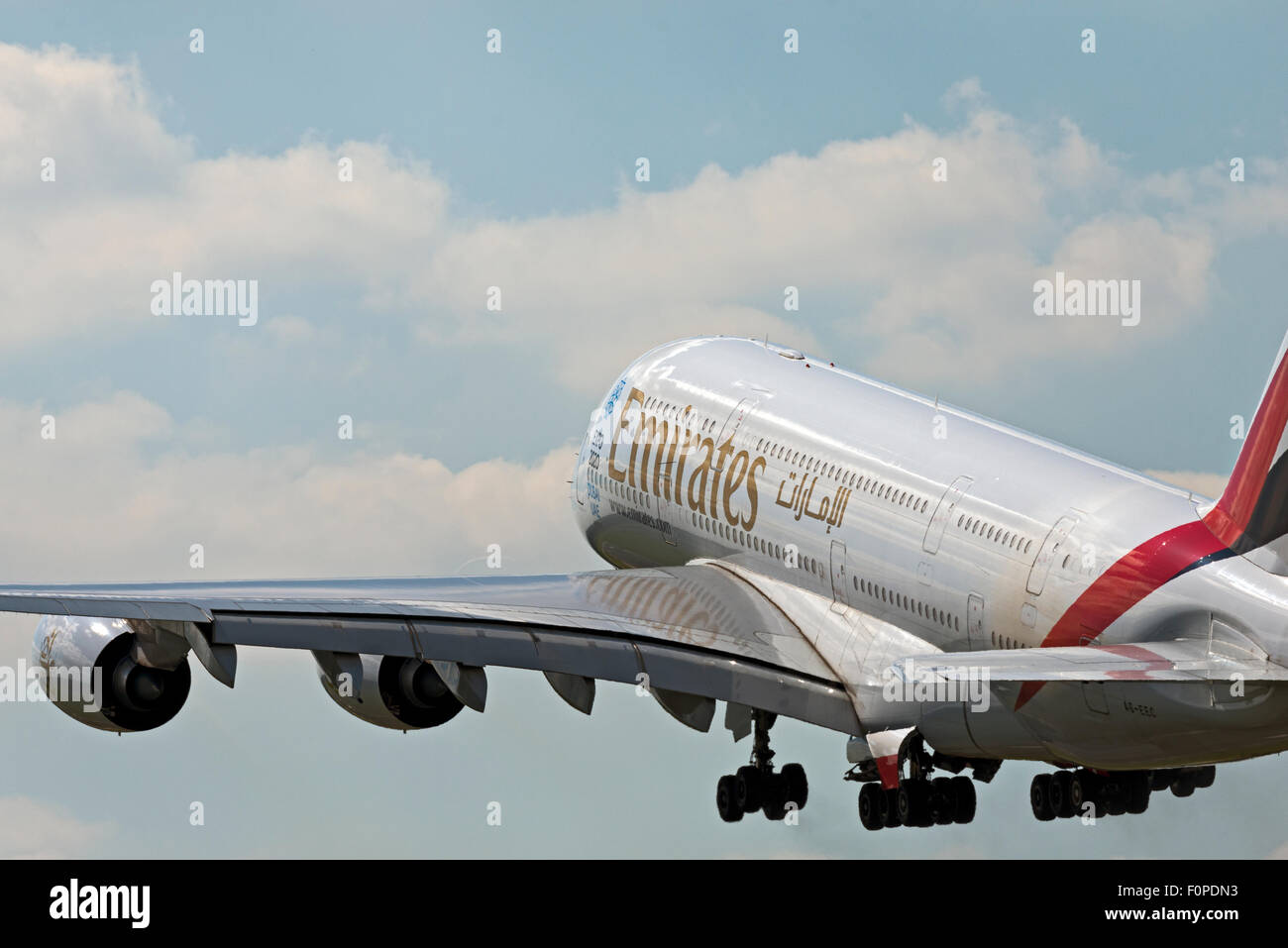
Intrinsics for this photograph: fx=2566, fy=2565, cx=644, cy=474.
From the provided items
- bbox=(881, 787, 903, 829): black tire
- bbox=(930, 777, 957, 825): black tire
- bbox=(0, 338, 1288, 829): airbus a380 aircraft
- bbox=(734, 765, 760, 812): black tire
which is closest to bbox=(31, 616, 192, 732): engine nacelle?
bbox=(0, 338, 1288, 829): airbus a380 aircraft

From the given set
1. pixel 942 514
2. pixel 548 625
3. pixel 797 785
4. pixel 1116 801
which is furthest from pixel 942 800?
pixel 548 625

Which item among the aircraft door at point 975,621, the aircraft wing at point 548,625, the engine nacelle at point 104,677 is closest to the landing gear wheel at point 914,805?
the aircraft wing at point 548,625

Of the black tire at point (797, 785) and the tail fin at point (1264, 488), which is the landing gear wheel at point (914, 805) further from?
the tail fin at point (1264, 488)

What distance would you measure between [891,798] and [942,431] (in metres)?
5.00

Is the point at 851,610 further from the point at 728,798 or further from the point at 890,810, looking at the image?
the point at 728,798

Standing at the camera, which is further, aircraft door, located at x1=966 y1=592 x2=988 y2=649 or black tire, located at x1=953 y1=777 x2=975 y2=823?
black tire, located at x1=953 y1=777 x2=975 y2=823

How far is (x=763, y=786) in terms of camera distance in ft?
121

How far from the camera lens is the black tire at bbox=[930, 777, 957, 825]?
3469cm

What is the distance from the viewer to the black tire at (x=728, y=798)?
37.0 metres

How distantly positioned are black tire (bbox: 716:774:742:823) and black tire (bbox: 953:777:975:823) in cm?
355

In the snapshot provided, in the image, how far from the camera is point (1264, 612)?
2805cm

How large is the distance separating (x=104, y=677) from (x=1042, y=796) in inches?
496

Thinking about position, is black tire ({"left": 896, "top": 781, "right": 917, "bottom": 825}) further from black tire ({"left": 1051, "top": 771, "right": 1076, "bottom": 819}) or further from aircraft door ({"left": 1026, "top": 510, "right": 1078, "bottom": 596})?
aircraft door ({"left": 1026, "top": 510, "right": 1078, "bottom": 596})

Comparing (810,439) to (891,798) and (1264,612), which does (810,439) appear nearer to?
(891,798)
